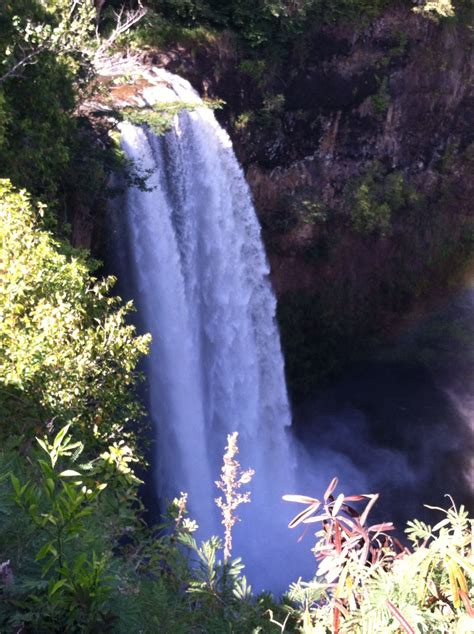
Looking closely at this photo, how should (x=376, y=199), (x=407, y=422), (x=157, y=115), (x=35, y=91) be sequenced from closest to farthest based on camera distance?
(x=35, y=91) → (x=157, y=115) → (x=407, y=422) → (x=376, y=199)

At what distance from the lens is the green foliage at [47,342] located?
5.52m

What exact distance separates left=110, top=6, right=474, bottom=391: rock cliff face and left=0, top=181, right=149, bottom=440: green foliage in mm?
10005

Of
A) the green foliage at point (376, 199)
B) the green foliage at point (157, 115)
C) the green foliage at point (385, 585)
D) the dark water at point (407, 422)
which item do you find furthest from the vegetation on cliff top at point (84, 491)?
the dark water at point (407, 422)

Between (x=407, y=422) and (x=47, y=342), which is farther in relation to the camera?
(x=407, y=422)

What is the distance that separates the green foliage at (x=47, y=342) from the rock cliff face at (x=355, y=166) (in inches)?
394

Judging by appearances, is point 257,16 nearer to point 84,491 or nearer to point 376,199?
point 376,199

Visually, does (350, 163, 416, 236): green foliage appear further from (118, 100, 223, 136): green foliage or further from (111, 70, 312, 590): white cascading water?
(118, 100, 223, 136): green foliage

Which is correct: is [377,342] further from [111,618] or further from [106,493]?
[111,618]

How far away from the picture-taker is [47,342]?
5609 millimetres

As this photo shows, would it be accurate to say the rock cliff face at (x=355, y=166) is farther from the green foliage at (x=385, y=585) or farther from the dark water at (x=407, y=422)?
the green foliage at (x=385, y=585)

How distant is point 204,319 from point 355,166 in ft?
25.8

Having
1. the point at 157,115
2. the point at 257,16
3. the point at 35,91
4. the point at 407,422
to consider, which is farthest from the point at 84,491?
the point at 407,422

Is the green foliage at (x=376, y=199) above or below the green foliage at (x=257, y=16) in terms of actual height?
below

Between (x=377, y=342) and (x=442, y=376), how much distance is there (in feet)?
7.20
